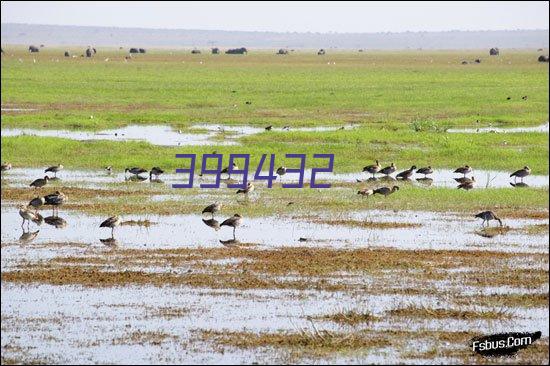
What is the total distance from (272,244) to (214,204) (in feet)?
9.50

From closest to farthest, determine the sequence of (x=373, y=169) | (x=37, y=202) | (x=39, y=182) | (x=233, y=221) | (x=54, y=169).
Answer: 1. (x=233, y=221)
2. (x=37, y=202)
3. (x=39, y=182)
4. (x=54, y=169)
5. (x=373, y=169)

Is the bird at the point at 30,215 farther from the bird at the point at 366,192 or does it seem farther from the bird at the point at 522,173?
the bird at the point at 522,173

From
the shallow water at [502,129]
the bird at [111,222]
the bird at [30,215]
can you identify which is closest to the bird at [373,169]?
the bird at [111,222]

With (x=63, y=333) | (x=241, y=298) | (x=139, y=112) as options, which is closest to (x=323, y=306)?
(x=241, y=298)

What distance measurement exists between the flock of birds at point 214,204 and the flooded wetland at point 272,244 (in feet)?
0.17

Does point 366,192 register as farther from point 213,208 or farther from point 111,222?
point 111,222

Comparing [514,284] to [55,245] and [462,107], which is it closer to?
[55,245]

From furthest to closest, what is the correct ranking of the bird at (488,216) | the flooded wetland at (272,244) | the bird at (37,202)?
the bird at (37,202)
the bird at (488,216)
the flooded wetland at (272,244)

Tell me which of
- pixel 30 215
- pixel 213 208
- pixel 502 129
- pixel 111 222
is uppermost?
pixel 502 129

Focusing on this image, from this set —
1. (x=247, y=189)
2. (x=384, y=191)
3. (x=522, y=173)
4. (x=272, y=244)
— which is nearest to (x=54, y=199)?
(x=247, y=189)

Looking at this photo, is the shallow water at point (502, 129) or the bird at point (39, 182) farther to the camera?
the shallow water at point (502, 129)

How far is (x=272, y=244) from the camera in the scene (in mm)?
18984

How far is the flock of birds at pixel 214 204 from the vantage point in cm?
2031

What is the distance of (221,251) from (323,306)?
404cm
